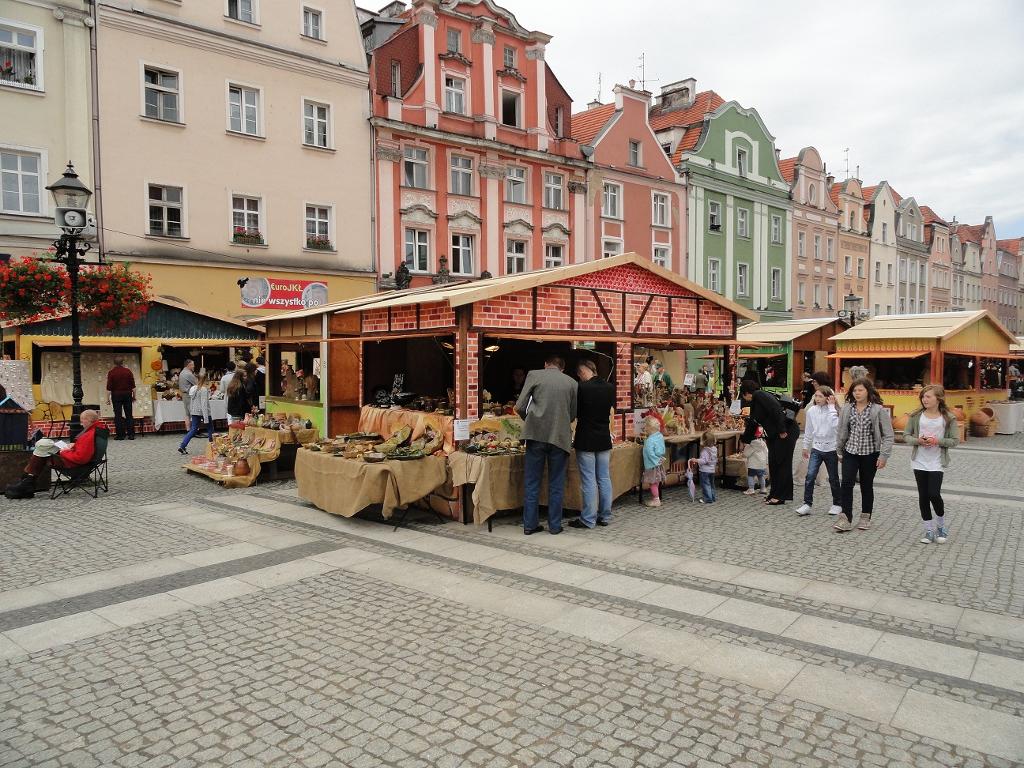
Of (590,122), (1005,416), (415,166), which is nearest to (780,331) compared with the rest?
(1005,416)

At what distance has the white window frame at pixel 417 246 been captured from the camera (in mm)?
24297

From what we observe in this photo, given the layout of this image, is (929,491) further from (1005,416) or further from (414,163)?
(414,163)

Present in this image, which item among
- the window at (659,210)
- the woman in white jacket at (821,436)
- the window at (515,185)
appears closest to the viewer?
the woman in white jacket at (821,436)

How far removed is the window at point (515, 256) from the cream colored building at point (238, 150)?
559cm

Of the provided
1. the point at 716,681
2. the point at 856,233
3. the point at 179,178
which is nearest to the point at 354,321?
the point at 716,681

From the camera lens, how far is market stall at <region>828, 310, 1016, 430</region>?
59.8 feet

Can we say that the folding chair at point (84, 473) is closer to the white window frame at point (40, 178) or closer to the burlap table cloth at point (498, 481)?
the burlap table cloth at point (498, 481)

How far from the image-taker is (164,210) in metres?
19.8

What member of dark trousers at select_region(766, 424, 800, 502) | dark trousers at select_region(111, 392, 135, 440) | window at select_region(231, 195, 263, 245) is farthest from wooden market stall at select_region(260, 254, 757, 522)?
window at select_region(231, 195, 263, 245)

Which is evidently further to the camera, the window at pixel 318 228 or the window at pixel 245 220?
the window at pixel 318 228

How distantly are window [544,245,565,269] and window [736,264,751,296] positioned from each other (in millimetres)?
11632

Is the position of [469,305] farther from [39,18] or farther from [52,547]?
[39,18]

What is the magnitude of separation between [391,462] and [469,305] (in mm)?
2050

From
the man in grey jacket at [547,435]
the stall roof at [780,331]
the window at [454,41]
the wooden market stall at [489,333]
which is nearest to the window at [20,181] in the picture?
the wooden market stall at [489,333]
